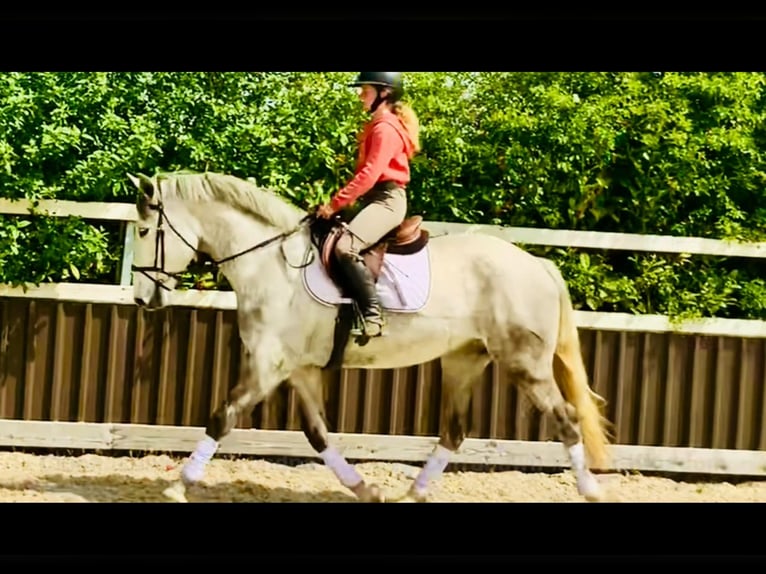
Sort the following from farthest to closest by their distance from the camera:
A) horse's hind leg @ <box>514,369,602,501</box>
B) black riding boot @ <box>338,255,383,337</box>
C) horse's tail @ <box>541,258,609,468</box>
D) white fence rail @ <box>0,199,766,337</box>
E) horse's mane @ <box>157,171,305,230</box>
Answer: white fence rail @ <box>0,199,766,337</box> → horse's tail @ <box>541,258,609,468</box> → horse's hind leg @ <box>514,369,602,501</box> → horse's mane @ <box>157,171,305,230</box> → black riding boot @ <box>338,255,383,337</box>

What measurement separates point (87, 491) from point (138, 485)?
0.74 ft

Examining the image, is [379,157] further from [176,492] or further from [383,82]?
[176,492]

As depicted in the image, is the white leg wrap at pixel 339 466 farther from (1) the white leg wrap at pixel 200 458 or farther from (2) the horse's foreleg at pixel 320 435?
(1) the white leg wrap at pixel 200 458

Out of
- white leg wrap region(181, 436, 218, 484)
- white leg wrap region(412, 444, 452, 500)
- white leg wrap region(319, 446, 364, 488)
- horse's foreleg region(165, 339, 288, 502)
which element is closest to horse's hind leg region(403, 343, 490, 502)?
white leg wrap region(412, 444, 452, 500)

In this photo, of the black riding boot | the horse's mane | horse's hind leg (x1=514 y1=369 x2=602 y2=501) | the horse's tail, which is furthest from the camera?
the horse's tail

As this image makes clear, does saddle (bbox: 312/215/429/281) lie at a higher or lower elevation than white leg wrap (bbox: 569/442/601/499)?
higher

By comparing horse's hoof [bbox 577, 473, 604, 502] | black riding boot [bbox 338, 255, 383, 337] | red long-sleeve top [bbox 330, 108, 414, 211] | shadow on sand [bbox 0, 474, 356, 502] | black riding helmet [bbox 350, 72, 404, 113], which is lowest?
shadow on sand [bbox 0, 474, 356, 502]

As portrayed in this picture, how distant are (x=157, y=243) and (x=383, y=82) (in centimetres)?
121

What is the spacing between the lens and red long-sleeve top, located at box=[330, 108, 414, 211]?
4.91 meters

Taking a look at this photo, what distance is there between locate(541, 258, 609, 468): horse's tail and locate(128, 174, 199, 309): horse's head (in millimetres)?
1647

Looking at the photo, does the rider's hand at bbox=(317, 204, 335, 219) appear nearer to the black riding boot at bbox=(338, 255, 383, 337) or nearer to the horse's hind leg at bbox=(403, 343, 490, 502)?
the black riding boot at bbox=(338, 255, 383, 337)

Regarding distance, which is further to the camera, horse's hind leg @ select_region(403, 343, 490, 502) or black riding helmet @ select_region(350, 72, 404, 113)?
horse's hind leg @ select_region(403, 343, 490, 502)
